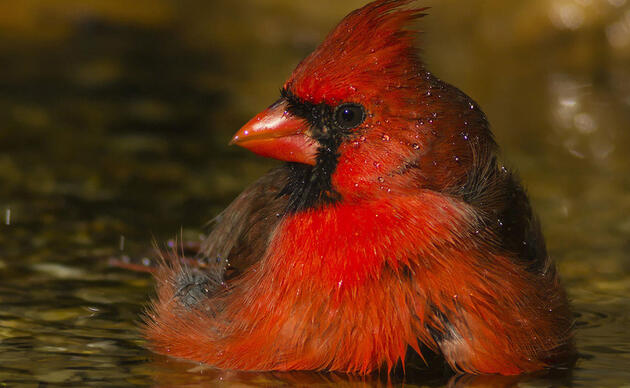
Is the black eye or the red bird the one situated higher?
the black eye

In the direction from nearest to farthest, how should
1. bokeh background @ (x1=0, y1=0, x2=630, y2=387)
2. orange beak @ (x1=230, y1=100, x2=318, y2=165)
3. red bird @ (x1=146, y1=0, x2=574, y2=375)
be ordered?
red bird @ (x1=146, y1=0, x2=574, y2=375)
orange beak @ (x1=230, y1=100, x2=318, y2=165)
bokeh background @ (x1=0, y1=0, x2=630, y2=387)

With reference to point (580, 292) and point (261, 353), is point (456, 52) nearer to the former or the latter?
point (580, 292)

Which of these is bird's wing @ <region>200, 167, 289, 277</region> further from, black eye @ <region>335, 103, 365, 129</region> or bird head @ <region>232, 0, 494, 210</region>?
black eye @ <region>335, 103, 365, 129</region>

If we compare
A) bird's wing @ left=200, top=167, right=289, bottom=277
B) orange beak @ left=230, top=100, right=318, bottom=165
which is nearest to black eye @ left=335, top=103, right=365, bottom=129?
orange beak @ left=230, top=100, right=318, bottom=165

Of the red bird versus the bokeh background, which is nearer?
the red bird

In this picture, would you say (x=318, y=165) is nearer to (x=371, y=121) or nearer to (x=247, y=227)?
(x=371, y=121)

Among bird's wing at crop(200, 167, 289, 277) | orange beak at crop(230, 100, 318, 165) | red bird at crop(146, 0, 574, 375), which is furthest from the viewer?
bird's wing at crop(200, 167, 289, 277)

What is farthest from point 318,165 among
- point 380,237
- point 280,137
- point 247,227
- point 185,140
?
point 185,140

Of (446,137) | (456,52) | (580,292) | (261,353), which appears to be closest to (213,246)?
(261,353)
